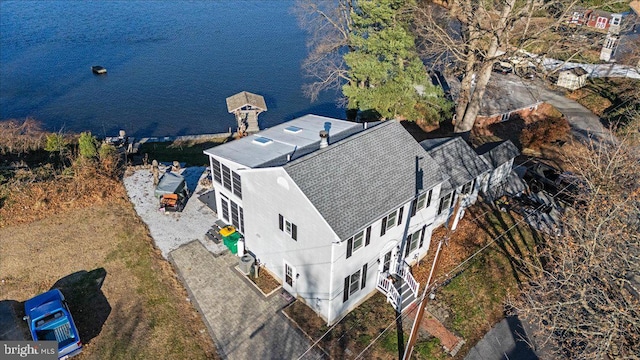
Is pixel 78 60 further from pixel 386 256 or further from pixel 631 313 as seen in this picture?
pixel 631 313

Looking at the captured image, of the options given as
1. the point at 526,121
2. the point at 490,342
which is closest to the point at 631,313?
the point at 490,342

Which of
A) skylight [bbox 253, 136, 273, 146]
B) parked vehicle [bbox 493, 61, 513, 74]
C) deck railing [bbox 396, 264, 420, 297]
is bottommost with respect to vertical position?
deck railing [bbox 396, 264, 420, 297]

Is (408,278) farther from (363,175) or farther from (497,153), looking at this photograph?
(497,153)

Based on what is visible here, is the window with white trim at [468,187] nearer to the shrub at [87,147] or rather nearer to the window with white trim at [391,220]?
the window with white trim at [391,220]

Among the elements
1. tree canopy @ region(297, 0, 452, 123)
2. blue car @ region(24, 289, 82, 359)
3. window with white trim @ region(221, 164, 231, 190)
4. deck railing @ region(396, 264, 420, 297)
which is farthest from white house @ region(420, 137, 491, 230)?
blue car @ region(24, 289, 82, 359)

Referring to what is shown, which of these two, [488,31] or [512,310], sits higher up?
[488,31]

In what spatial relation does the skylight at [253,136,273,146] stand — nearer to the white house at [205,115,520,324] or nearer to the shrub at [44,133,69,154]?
the white house at [205,115,520,324]
